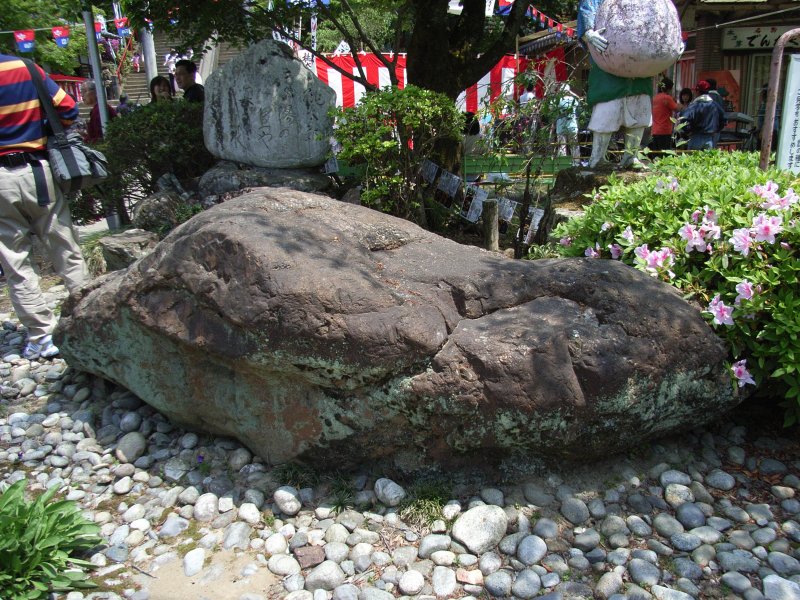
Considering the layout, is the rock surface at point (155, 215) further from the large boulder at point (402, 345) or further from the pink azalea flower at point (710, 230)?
the pink azalea flower at point (710, 230)

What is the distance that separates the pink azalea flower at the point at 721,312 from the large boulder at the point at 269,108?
4.60 meters

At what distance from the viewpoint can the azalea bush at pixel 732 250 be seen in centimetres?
319

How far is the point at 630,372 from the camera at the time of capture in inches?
118

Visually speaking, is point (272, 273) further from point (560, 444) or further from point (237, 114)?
point (237, 114)

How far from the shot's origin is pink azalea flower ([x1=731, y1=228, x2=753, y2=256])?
3.29m

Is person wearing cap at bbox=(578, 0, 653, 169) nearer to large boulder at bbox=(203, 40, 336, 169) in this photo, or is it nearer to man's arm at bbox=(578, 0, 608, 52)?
man's arm at bbox=(578, 0, 608, 52)

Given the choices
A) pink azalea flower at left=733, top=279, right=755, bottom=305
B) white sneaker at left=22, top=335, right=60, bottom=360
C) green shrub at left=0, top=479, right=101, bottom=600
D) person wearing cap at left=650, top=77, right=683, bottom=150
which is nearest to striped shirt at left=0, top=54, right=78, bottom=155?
white sneaker at left=22, top=335, right=60, bottom=360

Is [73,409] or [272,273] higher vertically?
[272,273]

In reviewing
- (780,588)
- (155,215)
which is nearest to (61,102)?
(155,215)

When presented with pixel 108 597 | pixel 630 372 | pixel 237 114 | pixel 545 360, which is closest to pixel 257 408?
pixel 108 597

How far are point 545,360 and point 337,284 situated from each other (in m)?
1.03

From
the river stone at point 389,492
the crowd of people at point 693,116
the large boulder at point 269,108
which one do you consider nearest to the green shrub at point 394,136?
the large boulder at point 269,108

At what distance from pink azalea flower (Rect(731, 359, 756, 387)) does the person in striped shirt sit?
4417mm

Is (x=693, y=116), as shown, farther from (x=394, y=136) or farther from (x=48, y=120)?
(x=48, y=120)
